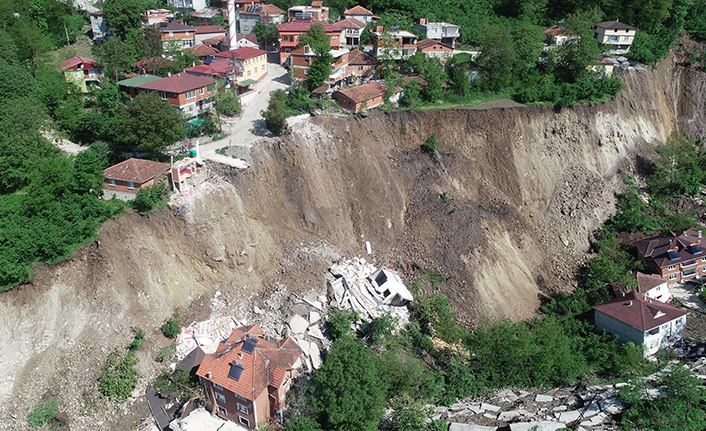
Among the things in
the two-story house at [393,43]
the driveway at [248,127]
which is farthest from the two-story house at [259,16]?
the driveway at [248,127]

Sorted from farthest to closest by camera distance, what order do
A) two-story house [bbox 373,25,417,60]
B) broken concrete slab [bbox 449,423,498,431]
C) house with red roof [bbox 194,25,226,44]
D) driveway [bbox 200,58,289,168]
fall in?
1. house with red roof [bbox 194,25,226,44]
2. two-story house [bbox 373,25,417,60]
3. driveway [bbox 200,58,289,168]
4. broken concrete slab [bbox 449,423,498,431]

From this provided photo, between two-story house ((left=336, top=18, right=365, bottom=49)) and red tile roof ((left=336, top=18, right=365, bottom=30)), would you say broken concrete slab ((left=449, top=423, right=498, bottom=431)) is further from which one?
red tile roof ((left=336, top=18, right=365, bottom=30))

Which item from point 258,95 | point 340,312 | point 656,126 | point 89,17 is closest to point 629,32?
point 656,126

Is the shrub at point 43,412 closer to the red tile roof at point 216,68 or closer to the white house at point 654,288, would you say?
the red tile roof at point 216,68

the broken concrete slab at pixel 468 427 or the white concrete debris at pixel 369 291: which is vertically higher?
the broken concrete slab at pixel 468 427

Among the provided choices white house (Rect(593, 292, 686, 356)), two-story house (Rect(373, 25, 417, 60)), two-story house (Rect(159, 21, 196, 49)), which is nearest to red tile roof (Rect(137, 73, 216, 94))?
two-story house (Rect(159, 21, 196, 49))

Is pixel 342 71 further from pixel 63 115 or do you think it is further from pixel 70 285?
pixel 70 285
